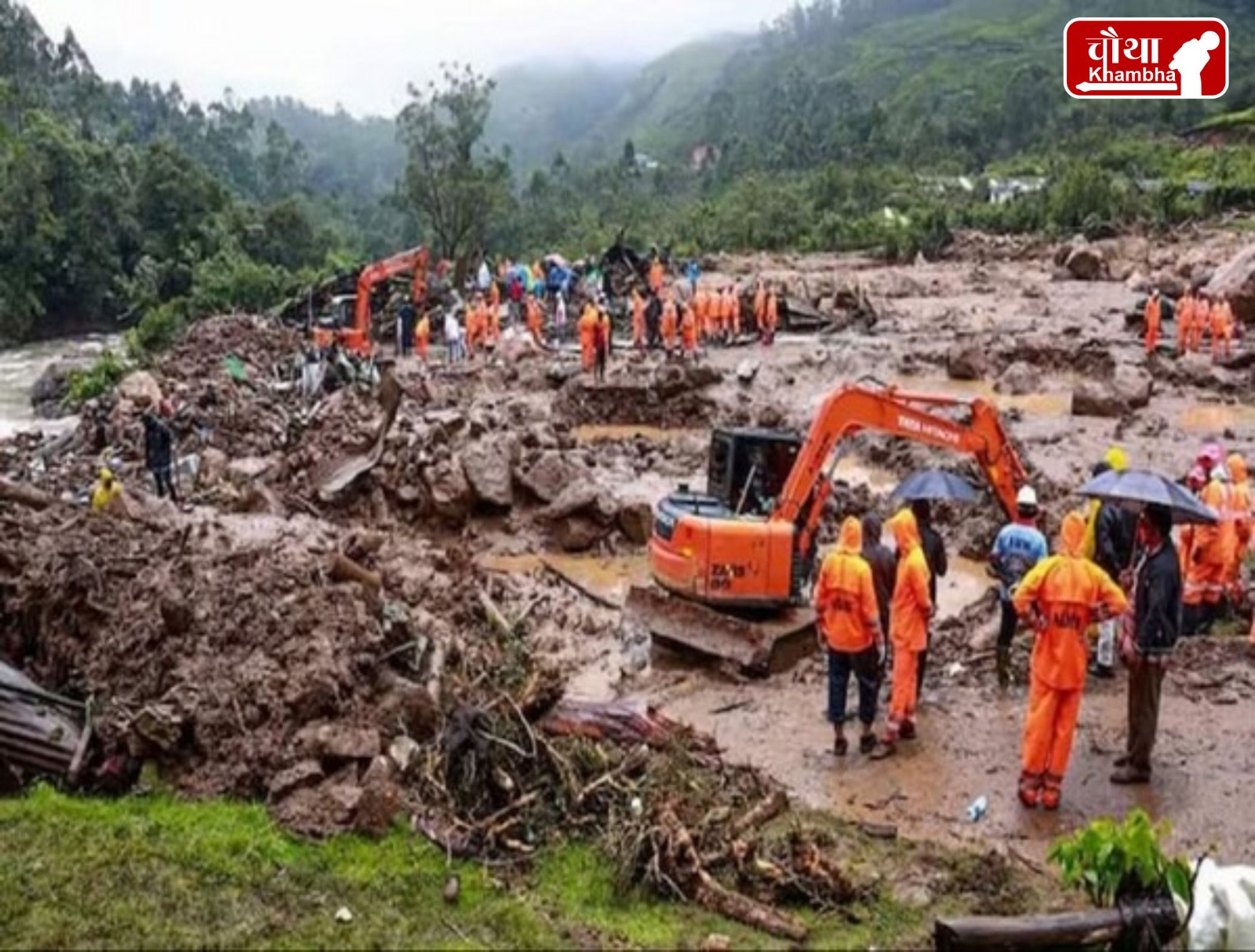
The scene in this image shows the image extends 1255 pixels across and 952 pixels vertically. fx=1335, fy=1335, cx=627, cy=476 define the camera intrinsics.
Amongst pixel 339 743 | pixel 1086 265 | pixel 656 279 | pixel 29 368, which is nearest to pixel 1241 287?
pixel 1086 265

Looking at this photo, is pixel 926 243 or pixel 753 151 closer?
pixel 926 243

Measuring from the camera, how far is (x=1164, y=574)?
846cm

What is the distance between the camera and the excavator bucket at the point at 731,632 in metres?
11.6

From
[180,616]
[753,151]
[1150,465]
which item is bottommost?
[1150,465]

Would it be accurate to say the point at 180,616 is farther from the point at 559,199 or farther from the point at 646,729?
the point at 559,199

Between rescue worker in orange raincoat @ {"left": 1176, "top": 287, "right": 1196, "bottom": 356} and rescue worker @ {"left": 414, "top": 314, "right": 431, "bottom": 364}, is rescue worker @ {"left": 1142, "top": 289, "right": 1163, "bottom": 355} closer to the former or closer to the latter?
rescue worker in orange raincoat @ {"left": 1176, "top": 287, "right": 1196, "bottom": 356}

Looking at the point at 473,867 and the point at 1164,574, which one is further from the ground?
the point at 1164,574

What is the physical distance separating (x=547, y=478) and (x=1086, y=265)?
30.5 m

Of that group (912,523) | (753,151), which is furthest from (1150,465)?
(753,151)

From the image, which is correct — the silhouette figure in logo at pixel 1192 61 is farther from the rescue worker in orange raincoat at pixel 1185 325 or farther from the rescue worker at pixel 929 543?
the rescue worker in orange raincoat at pixel 1185 325

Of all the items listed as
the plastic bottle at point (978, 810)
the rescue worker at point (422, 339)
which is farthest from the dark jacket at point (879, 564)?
the rescue worker at point (422, 339)

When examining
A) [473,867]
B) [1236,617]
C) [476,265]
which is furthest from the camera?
[476,265]

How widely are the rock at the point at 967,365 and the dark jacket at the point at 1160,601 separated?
1869 cm

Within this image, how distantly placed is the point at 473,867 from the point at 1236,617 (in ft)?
25.5
